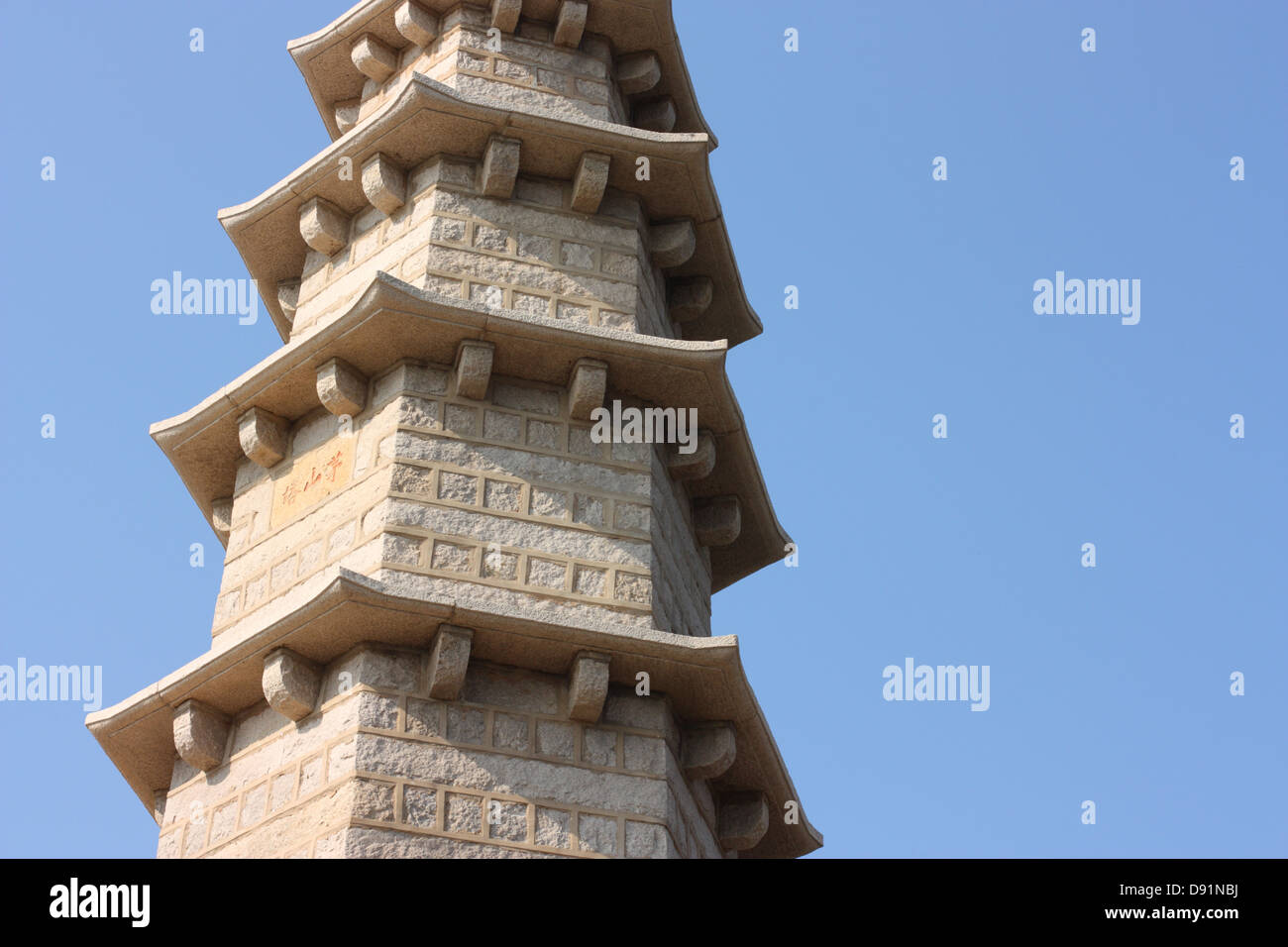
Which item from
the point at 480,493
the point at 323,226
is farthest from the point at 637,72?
the point at 480,493

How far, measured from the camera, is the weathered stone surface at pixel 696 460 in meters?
14.3

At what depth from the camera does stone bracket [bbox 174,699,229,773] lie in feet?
40.3

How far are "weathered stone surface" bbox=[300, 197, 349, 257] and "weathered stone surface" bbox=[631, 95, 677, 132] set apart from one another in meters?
3.58

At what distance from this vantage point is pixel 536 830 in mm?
11383

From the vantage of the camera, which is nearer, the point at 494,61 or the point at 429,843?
the point at 429,843

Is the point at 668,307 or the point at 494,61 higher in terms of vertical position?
the point at 494,61

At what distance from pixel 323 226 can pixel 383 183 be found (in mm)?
882

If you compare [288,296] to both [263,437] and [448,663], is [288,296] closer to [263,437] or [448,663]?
[263,437]

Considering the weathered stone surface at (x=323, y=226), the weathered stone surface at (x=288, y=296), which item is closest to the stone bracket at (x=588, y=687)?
the weathered stone surface at (x=323, y=226)

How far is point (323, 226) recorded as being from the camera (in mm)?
15484

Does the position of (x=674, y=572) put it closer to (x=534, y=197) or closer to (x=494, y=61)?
(x=534, y=197)
